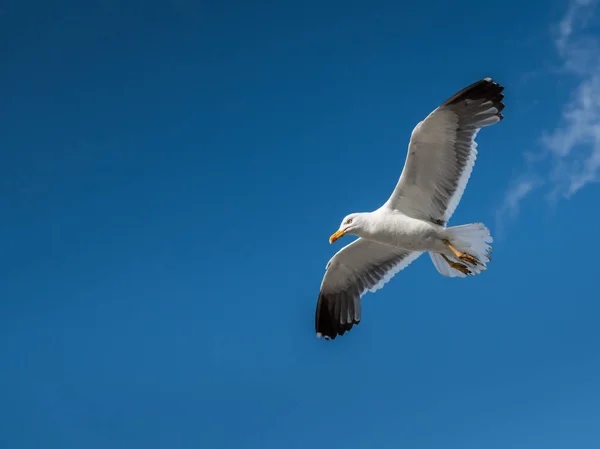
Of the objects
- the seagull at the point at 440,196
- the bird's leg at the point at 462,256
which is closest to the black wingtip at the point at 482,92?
the seagull at the point at 440,196

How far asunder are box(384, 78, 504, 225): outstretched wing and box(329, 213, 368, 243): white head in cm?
36

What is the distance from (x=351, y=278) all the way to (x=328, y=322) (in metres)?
0.78

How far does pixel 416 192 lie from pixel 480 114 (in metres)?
1.26

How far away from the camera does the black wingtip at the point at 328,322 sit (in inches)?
470

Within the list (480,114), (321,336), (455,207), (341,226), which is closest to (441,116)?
(480,114)

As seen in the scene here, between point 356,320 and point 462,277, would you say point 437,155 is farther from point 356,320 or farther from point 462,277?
point 356,320

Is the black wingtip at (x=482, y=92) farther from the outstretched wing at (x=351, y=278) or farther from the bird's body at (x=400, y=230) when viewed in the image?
the outstretched wing at (x=351, y=278)

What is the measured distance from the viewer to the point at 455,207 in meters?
10.2

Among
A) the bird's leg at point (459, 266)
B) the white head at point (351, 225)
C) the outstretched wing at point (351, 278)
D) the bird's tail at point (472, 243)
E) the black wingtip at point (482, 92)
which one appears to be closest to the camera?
the black wingtip at point (482, 92)

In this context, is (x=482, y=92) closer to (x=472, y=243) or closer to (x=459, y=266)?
(x=472, y=243)

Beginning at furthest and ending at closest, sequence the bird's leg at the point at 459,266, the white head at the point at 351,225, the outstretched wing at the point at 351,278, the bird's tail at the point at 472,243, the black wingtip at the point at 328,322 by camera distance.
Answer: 1. the black wingtip at the point at 328,322
2. the outstretched wing at the point at 351,278
3. the bird's leg at the point at 459,266
4. the white head at the point at 351,225
5. the bird's tail at the point at 472,243

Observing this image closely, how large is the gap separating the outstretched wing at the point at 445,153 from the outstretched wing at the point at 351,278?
118cm

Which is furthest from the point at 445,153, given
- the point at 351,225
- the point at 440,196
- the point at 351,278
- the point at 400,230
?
the point at 351,278

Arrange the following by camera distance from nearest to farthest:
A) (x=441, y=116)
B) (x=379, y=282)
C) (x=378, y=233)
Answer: (x=441, y=116), (x=378, y=233), (x=379, y=282)
